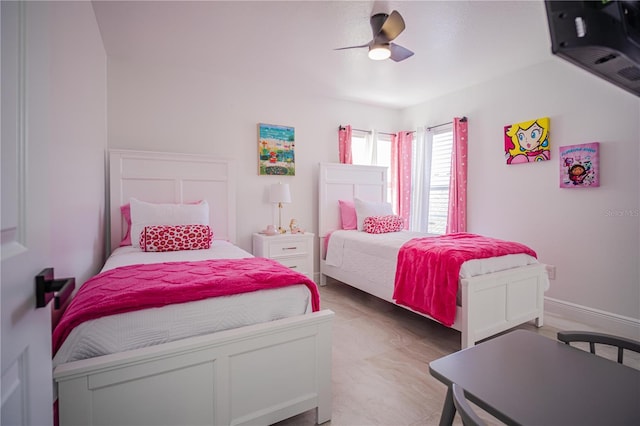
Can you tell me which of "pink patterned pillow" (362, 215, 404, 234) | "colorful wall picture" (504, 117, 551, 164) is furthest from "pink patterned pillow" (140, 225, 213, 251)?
"colorful wall picture" (504, 117, 551, 164)

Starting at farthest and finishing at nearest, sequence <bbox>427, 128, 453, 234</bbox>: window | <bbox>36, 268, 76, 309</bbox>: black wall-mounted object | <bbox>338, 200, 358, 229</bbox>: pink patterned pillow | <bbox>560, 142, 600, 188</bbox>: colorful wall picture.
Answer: <bbox>427, 128, 453, 234</bbox>: window < <bbox>338, 200, 358, 229</bbox>: pink patterned pillow < <bbox>560, 142, 600, 188</bbox>: colorful wall picture < <bbox>36, 268, 76, 309</bbox>: black wall-mounted object

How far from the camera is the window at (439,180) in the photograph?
411 cm

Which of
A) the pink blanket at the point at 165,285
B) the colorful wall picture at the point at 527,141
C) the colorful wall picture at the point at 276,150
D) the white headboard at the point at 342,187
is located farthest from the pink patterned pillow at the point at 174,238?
the colorful wall picture at the point at 527,141

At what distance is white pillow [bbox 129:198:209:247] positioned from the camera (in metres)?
2.63

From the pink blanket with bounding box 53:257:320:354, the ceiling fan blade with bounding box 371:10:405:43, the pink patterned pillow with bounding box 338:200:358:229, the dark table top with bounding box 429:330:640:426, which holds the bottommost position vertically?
the dark table top with bounding box 429:330:640:426

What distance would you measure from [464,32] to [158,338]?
3081mm

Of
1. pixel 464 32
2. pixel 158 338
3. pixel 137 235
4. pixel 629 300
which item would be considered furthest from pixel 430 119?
pixel 158 338

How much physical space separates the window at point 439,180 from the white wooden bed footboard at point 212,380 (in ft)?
10.3

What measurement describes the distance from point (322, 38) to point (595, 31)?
254cm

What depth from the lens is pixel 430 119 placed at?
14.1 ft

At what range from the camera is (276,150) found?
12.4ft

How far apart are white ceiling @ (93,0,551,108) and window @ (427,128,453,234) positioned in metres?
0.75

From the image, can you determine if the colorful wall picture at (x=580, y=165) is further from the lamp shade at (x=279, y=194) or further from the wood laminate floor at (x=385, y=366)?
the lamp shade at (x=279, y=194)

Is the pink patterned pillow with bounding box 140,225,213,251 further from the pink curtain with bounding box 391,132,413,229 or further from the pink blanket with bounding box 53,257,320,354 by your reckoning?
the pink curtain with bounding box 391,132,413,229
